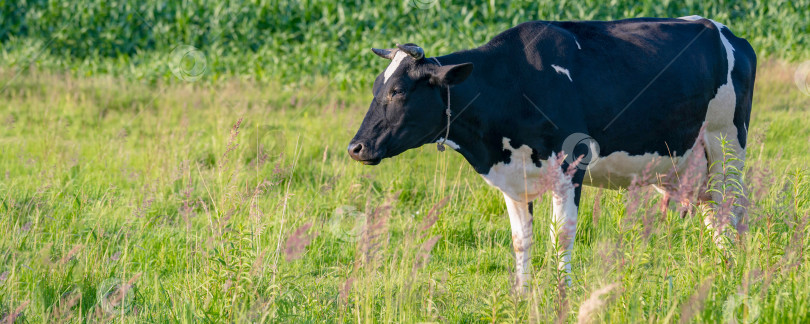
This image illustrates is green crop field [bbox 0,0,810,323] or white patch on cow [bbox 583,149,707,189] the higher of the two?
white patch on cow [bbox 583,149,707,189]

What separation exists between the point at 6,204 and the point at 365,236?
3.45 meters

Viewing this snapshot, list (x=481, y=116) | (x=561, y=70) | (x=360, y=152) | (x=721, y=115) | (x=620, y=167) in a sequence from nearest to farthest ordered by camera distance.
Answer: (x=360, y=152), (x=481, y=116), (x=561, y=70), (x=620, y=167), (x=721, y=115)

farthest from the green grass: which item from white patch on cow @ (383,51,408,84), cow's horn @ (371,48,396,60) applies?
cow's horn @ (371,48,396,60)

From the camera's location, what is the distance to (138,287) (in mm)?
4617

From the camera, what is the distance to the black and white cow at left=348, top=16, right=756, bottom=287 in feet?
15.2

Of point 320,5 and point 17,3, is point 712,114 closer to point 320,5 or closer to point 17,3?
point 320,5

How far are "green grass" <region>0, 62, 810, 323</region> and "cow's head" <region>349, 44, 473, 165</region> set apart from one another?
0.36m

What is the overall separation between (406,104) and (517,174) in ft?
2.75

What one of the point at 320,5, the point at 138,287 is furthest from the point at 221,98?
the point at 138,287

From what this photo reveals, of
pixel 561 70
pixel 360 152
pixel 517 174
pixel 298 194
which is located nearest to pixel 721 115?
pixel 561 70

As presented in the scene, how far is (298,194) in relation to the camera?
6.93 m

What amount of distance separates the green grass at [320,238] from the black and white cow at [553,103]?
0.40 meters

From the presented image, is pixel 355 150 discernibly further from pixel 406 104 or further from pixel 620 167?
pixel 620 167

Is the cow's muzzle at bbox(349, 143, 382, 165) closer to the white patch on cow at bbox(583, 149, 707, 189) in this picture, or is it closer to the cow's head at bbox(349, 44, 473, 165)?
the cow's head at bbox(349, 44, 473, 165)
